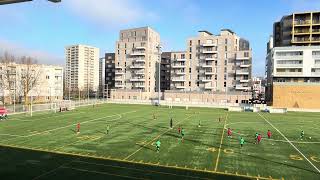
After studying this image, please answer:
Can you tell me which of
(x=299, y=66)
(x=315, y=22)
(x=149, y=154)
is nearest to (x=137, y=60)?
(x=299, y=66)

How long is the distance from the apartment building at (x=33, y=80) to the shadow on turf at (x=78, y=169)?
93.1 m

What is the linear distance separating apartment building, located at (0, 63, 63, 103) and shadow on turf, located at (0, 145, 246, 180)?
93.1 m

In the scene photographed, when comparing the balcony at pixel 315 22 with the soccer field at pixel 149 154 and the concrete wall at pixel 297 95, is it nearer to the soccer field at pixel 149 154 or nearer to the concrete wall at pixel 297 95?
the concrete wall at pixel 297 95

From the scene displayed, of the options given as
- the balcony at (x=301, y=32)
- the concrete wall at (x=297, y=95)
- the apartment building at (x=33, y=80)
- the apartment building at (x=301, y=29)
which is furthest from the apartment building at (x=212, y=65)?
the apartment building at (x=33, y=80)

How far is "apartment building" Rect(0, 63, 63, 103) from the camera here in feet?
422

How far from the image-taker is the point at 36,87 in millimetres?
147375

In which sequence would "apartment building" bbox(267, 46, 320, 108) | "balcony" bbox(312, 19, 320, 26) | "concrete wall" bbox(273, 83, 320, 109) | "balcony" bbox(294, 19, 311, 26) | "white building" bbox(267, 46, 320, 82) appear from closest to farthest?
"concrete wall" bbox(273, 83, 320, 109)
"apartment building" bbox(267, 46, 320, 108)
"white building" bbox(267, 46, 320, 82)
"balcony" bbox(312, 19, 320, 26)
"balcony" bbox(294, 19, 311, 26)

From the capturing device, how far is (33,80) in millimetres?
138250

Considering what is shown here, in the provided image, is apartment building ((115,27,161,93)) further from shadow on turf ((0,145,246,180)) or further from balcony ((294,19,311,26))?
shadow on turf ((0,145,246,180))

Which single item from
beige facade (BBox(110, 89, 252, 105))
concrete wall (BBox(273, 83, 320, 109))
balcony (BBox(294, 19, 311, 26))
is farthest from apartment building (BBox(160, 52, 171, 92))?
balcony (BBox(294, 19, 311, 26))

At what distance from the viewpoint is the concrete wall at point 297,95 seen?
121694mm

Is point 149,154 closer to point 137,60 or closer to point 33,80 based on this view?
point 33,80

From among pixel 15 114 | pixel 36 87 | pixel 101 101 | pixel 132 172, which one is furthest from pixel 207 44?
pixel 132 172

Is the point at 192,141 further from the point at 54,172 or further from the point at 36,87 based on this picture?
the point at 36,87
